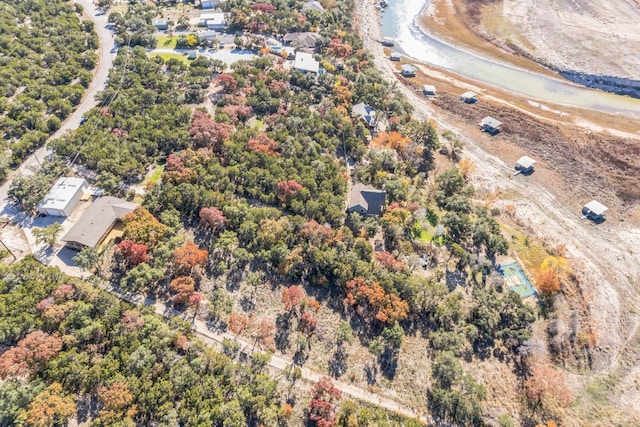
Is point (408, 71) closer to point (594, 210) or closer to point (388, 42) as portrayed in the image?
point (388, 42)

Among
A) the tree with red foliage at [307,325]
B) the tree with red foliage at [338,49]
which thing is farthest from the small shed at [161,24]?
the tree with red foliage at [307,325]

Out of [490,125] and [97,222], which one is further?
[490,125]

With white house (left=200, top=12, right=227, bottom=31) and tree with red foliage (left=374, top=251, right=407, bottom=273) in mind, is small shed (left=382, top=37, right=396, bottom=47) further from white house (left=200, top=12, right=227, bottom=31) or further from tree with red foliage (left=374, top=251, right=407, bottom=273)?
tree with red foliage (left=374, top=251, right=407, bottom=273)

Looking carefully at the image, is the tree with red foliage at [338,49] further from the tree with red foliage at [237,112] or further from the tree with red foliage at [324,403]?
the tree with red foliage at [324,403]

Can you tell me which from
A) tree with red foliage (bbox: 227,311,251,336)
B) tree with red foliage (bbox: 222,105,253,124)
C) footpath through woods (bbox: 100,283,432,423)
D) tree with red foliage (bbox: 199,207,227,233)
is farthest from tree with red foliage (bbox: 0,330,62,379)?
tree with red foliage (bbox: 222,105,253,124)

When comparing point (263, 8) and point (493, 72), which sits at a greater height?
point (263, 8)

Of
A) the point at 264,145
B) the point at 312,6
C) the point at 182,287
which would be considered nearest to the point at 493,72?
the point at 312,6
